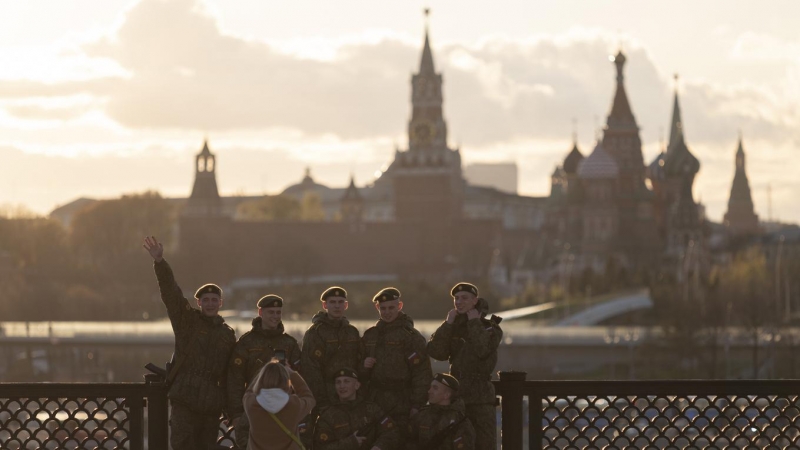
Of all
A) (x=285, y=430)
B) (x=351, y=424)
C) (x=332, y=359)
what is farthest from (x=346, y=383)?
(x=285, y=430)

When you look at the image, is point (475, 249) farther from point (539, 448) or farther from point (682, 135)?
point (539, 448)

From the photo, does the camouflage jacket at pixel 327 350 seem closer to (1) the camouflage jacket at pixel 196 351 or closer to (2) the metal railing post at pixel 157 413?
(1) the camouflage jacket at pixel 196 351

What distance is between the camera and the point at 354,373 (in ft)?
38.4

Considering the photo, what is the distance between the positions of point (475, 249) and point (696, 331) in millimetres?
60947

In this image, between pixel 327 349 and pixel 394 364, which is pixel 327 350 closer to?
pixel 327 349

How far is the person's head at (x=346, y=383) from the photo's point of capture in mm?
11641

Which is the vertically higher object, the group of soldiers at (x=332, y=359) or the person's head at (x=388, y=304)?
the person's head at (x=388, y=304)

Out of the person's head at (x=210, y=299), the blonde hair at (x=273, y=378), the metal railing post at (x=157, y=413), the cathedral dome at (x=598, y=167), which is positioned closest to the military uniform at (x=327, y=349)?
the person's head at (x=210, y=299)

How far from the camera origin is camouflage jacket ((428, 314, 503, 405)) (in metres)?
12.0

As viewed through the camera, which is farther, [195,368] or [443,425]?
[195,368]

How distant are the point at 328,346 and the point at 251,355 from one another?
0.53 metres

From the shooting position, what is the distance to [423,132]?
12750cm

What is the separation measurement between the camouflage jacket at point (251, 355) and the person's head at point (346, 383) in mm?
495

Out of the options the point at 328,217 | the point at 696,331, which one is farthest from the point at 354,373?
the point at 328,217
